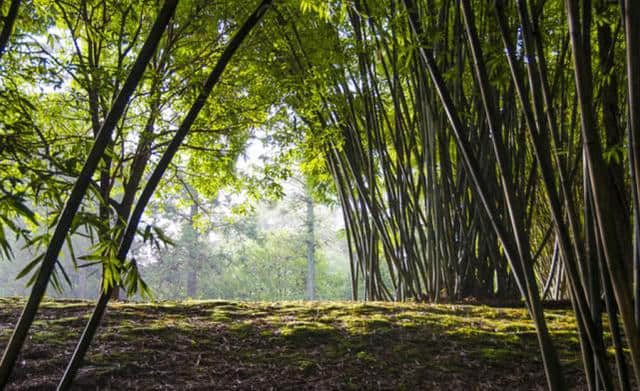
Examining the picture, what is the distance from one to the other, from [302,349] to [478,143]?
1.41m

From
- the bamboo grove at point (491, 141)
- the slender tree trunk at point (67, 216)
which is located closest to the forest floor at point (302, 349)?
the bamboo grove at point (491, 141)

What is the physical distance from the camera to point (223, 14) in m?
3.66

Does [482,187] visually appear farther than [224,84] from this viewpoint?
No

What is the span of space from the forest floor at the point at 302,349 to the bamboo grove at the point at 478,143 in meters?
0.34

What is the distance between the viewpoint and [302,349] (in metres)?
2.01

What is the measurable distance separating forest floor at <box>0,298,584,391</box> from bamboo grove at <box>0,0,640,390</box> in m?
0.34

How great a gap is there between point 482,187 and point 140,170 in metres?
3.89

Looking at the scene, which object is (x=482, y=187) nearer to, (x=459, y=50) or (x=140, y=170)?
(x=459, y=50)

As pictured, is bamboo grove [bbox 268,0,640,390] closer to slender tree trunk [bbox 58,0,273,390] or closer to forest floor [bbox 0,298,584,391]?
forest floor [bbox 0,298,584,391]

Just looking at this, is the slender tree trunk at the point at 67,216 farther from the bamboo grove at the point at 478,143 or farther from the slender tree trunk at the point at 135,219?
the slender tree trunk at the point at 135,219

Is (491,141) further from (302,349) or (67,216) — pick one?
(67,216)

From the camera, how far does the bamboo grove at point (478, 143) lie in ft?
2.97

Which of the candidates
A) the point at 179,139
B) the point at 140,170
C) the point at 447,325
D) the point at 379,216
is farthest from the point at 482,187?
the point at 140,170

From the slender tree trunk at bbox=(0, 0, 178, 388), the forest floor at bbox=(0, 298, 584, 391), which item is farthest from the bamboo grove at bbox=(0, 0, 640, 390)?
the forest floor at bbox=(0, 298, 584, 391)
